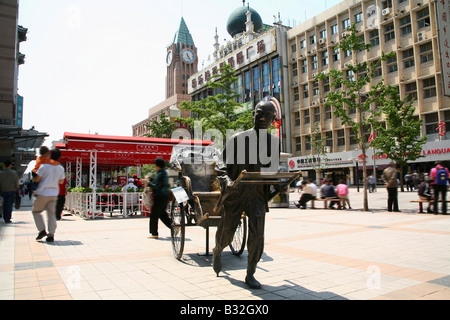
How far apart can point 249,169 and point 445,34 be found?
1634 cm

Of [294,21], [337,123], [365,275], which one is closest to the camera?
[365,275]

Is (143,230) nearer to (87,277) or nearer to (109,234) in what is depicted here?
(109,234)

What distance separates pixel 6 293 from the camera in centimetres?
350

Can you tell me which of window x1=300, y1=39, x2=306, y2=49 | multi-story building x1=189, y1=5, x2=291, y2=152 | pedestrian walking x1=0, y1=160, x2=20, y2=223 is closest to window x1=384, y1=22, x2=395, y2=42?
window x1=300, y1=39, x2=306, y2=49

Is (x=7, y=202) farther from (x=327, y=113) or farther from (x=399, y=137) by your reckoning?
(x=327, y=113)

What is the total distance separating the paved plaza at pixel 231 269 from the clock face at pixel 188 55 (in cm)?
10715

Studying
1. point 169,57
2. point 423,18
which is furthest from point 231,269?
point 169,57

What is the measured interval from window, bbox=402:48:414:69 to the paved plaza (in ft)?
111

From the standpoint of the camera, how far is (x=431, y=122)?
34.0 m

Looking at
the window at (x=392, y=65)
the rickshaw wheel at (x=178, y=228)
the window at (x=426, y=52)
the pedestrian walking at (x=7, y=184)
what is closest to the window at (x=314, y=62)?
the window at (x=392, y=65)

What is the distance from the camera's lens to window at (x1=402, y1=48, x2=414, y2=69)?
3522cm

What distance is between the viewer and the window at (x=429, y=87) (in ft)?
110
